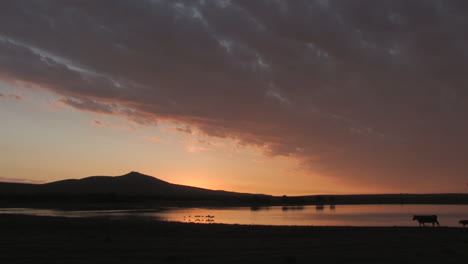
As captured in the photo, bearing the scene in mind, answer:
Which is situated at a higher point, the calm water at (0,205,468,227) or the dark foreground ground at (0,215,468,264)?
the calm water at (0,205,468,227)

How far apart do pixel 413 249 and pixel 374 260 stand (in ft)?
12.7

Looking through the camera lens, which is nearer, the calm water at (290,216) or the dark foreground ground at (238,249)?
the dark foreground ground at (238,249)

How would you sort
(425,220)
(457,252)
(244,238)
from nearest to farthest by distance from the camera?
(457,252)
(244,238)
(425,220)

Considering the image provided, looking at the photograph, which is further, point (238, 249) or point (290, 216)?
point (290, 216)

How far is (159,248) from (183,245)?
1385 mm

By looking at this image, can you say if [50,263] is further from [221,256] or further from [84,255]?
[221,256]

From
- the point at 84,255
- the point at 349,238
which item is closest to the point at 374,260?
the point at 349,238

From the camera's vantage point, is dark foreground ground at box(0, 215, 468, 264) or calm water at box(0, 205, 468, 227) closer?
dark foreground ground at box(0, 215, 468, 264)

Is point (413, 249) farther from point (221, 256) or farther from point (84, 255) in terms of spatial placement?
point (84, 255)

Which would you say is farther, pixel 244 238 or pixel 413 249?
pixel 244 238

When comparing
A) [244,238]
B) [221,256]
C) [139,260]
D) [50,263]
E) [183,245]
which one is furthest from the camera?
[244,238]

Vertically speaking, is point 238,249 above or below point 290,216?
below

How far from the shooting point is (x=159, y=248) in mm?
17766

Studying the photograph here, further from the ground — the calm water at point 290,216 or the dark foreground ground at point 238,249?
the calm water at point 290,216
